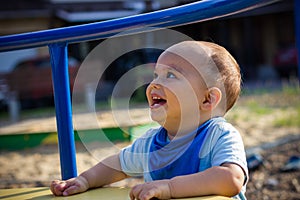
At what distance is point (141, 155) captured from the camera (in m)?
1.54

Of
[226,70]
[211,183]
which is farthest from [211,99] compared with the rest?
[211,183]

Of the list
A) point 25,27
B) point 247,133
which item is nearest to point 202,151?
point 247,133

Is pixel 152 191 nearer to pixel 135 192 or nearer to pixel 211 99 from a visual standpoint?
pixel 135 192

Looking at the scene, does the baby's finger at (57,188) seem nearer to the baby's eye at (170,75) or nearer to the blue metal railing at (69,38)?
the blue metal railing at (69,38)

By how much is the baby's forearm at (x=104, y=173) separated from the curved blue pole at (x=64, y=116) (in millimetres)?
A: 82

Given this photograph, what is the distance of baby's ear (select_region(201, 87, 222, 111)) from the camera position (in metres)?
1.40

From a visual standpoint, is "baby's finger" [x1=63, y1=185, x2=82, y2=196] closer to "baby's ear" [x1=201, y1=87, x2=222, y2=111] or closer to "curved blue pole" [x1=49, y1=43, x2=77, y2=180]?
"curved blue pole" [x1=49, y1=43, x2=77, y2=180]

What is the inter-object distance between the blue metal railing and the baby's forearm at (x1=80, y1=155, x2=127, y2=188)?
8cm

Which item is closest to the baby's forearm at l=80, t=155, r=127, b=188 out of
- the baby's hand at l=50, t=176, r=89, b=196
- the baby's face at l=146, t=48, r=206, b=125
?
Result: the baby's hand at l=50, t=176, r=89, b=196

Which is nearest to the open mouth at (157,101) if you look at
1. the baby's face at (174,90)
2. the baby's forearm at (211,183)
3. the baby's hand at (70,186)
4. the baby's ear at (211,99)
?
the baby's face at (174,90)

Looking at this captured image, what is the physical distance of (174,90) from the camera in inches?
54.1

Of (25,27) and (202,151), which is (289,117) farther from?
(25,27)

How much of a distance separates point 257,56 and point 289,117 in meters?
14.7

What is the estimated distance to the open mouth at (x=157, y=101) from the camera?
1.39 metres
